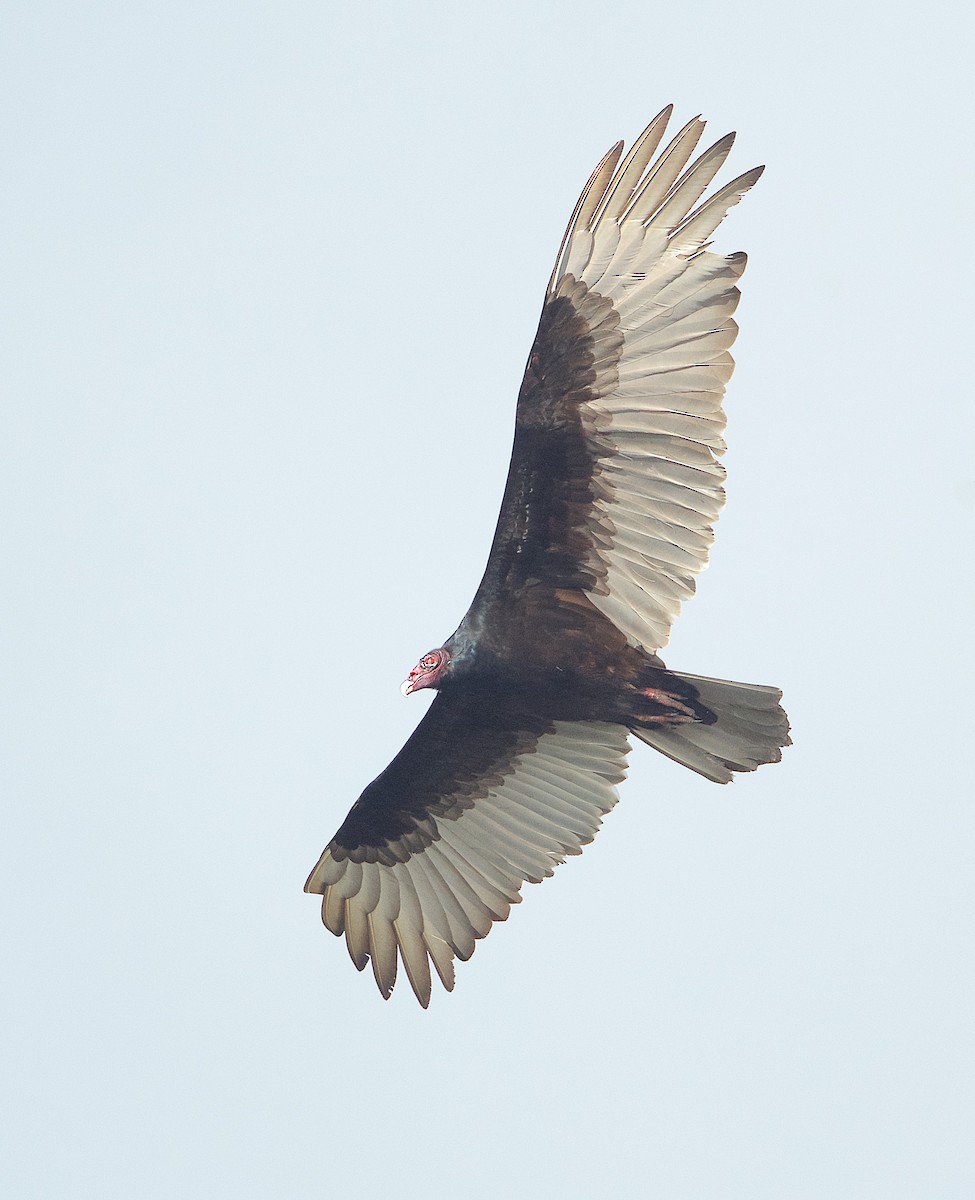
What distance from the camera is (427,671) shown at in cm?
745

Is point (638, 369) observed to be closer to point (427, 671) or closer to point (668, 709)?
point (668, 709)

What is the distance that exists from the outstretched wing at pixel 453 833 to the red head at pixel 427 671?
0.44 m

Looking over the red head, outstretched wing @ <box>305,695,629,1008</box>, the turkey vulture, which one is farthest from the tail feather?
the red head

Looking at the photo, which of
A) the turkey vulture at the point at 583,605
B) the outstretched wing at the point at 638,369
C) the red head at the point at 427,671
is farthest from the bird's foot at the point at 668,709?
→ the red head at the point at 427,671

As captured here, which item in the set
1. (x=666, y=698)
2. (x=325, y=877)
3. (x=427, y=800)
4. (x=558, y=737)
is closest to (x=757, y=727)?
(x=666, y=698)

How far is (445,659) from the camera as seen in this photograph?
7418 millimetres

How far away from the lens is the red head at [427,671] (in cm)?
742

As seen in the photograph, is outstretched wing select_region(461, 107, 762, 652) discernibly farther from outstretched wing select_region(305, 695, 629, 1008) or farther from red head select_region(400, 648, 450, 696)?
outstretched wing select_region(305, 695, 629, 1008)

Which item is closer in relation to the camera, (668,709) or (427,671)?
(668,709)

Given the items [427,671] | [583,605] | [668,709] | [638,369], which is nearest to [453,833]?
[427,671]

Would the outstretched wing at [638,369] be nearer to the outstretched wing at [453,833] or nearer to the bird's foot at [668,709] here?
the bird's foot at [668,709]

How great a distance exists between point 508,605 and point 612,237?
1.55 m

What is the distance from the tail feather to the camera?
7.13 metres

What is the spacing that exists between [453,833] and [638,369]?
2.54 m
